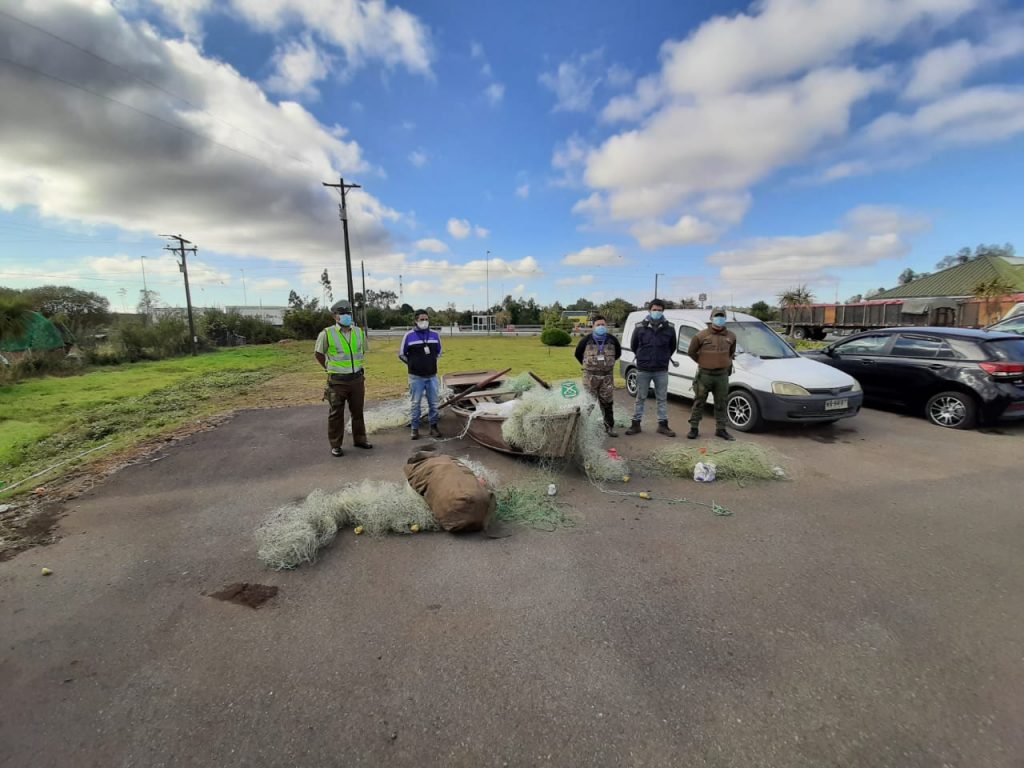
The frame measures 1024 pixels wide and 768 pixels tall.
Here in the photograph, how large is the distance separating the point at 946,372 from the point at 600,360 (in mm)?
5619

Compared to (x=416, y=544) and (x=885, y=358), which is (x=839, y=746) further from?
(x=885, y=358)

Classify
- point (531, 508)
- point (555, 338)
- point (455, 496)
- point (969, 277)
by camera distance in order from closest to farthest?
point (455, 496) → point (531, 508) → point (555, 338) → point (969, 277)

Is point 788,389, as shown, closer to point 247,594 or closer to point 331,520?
point 331,520

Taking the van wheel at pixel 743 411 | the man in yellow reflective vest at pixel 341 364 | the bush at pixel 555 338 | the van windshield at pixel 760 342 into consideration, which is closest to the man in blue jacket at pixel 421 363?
the man in yellow reflective vest at pixel 341 364

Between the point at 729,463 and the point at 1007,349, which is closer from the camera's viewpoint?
the point at 729,463

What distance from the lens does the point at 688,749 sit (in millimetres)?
1933

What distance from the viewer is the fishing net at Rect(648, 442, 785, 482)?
203 inches

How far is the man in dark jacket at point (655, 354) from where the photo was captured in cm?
674

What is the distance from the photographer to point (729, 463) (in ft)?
17.1

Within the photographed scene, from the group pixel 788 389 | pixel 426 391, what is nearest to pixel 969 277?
pixel 788 389

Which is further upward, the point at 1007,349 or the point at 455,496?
the point at 1007,349

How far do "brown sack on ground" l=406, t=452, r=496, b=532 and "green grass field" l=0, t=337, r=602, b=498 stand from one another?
15.5 ft

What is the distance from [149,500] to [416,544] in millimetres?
3168

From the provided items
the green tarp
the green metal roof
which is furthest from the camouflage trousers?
the green metal roof
